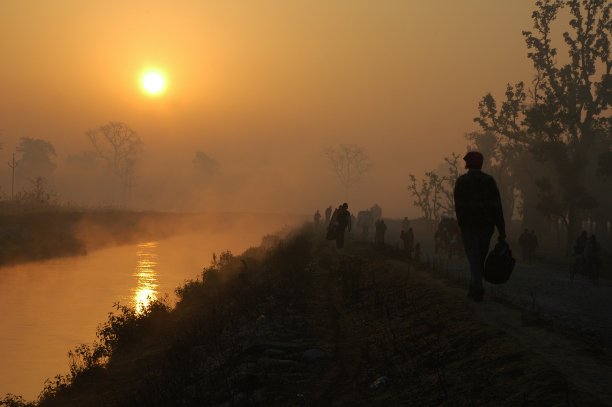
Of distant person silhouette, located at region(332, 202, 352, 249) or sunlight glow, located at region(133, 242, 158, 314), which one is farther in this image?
sunlight glow, located at region(133, 242, 158, 314)

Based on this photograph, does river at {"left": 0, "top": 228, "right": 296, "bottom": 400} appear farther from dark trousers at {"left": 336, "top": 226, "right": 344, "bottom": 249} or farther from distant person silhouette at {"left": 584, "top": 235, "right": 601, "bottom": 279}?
distant person silhouette at {"left": 584, "top": 235, "right": 601, "bottom": 279}

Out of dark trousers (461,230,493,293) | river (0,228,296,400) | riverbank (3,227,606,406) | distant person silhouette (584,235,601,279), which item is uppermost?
dark trousers (461,230,493,293)

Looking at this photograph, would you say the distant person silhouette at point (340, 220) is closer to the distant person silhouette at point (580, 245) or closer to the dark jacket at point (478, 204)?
the distant person silhouette at point (580, 245)

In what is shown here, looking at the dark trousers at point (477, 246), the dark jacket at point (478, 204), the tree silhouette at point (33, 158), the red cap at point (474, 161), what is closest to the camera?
the dark jacket at point (478, 204)

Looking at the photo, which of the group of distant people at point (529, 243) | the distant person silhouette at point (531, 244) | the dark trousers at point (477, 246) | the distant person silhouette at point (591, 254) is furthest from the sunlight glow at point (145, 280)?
the distant person silhouette at point (531, 244)

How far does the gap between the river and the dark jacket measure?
11355mm

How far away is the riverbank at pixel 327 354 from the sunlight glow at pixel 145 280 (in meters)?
6.02

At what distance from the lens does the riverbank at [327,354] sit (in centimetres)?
828

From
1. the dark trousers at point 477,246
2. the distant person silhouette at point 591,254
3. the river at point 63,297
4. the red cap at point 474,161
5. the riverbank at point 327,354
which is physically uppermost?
the red cap at point 474,161

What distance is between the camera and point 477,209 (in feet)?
38.1

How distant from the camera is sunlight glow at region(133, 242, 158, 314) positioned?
29984 mm

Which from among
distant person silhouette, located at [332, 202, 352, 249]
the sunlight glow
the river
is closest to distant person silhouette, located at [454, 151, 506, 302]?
the river

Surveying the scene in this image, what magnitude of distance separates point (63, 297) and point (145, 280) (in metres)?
6.77

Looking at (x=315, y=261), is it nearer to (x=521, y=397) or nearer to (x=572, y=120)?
(x=521, y=397)
